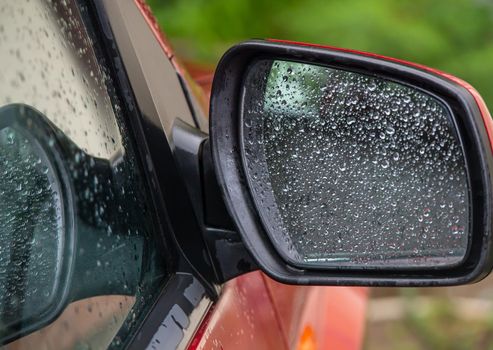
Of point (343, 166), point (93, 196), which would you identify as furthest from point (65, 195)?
point (343, 166)

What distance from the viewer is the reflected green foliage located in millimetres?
5340

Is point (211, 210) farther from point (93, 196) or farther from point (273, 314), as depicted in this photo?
point (273, 314)

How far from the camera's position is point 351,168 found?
176 cm

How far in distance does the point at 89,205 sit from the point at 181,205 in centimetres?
27

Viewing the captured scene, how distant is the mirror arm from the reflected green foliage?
3.49 m

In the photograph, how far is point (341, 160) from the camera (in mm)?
1752

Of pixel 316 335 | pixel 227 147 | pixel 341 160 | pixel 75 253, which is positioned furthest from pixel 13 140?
pixel 316 335

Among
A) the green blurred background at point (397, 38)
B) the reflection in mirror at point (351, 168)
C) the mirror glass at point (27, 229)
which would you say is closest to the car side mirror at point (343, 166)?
the reflection in mirror at point (351, 168)

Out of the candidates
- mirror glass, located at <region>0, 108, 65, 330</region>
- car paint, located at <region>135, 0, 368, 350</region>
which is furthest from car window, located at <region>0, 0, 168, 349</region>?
car paint, located at <region>135, 0, 368, 350</region>

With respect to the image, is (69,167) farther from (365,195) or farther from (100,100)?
(365,195)

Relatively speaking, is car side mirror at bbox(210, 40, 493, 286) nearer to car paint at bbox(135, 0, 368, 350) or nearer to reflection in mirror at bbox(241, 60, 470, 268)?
reflection in mirror at bbox(241, 60, 470, 268)

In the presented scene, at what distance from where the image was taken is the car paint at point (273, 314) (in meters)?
1.91

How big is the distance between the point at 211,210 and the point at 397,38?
368cm

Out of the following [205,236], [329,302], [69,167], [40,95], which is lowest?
[329,302]
